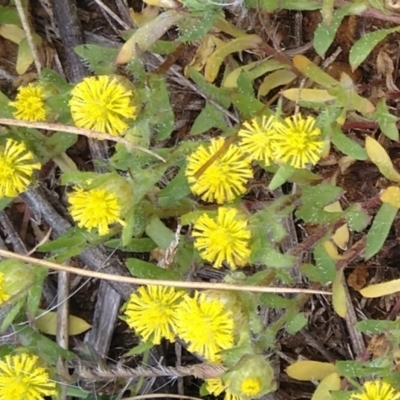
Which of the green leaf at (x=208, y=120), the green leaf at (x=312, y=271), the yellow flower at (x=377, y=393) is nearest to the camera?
the yellow flower at (x=377, y=393)

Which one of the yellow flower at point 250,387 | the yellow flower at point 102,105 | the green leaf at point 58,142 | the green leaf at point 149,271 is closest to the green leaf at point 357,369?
the yellow flower at point 250,387

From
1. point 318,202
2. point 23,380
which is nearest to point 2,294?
point 23,380

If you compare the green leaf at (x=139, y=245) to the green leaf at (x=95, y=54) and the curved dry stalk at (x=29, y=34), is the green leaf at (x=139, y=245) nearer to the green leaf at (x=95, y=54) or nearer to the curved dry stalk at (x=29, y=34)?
the green leaf at (x=95, y=54)

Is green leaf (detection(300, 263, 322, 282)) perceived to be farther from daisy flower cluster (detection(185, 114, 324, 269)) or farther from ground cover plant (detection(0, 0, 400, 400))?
daisy flower cluster (detection(185, 114, 324, 269))

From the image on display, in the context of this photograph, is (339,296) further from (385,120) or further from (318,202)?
(385,120)

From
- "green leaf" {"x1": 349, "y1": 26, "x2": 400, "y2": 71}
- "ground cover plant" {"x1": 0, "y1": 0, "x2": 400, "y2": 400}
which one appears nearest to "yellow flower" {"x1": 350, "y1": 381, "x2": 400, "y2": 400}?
"ground cover plant" {"x1": 0, "y1": 0, "x2": 400, "y2": 400}

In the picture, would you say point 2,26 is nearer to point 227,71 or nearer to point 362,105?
point 227,71
